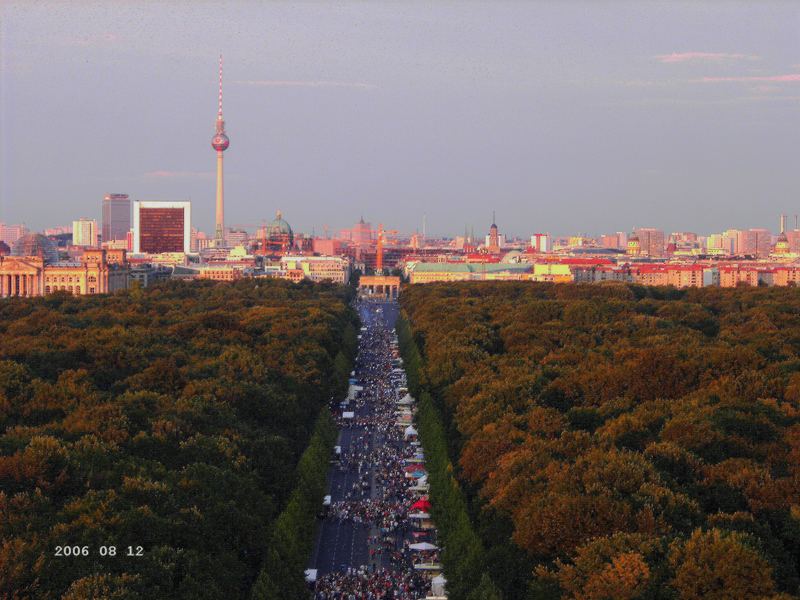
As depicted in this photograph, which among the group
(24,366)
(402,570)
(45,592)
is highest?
(24,366)

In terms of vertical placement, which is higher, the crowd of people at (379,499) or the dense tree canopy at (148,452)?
the dense tree canopy at (148,452)

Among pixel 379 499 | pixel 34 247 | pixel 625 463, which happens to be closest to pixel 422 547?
pixel 379 499

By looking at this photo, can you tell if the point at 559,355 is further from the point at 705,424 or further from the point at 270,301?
the point at 270,301

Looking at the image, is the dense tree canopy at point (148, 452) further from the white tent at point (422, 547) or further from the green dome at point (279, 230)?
the green dome at point (279, 230)

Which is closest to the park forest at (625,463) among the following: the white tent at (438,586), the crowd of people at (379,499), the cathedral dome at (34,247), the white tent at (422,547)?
the white tent at (438,586)

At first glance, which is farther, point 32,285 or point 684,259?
point 684,259

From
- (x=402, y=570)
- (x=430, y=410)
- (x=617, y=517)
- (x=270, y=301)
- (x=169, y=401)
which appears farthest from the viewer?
(x=270, y=301)

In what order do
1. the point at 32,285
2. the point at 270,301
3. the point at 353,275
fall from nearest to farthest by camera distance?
the point at 270,301
the point at 32,285
the point at 353,275

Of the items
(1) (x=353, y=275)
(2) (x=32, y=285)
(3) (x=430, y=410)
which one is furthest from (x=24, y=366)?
(1) (x=353, y=275)
